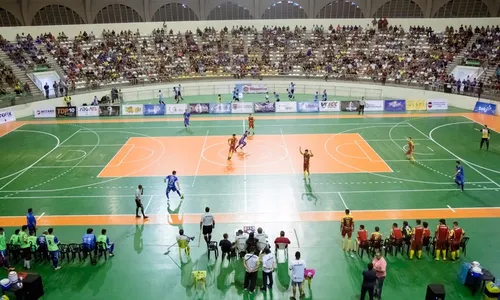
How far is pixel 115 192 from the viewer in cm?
2150

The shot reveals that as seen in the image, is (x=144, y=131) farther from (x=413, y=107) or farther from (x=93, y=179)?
(x=413, y=107)

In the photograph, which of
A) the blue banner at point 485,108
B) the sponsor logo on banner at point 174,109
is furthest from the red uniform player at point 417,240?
the sponsor logo on banner at point 174,109

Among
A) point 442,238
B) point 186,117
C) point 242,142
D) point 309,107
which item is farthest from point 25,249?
point 309,107

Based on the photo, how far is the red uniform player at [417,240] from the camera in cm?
1508

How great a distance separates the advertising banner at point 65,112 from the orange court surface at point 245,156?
10.3 m

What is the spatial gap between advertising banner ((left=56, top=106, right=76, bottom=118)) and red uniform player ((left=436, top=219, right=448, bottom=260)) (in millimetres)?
31865

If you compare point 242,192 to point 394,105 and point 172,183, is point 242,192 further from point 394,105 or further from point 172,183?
point 394,105

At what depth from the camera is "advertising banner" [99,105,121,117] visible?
3734cm

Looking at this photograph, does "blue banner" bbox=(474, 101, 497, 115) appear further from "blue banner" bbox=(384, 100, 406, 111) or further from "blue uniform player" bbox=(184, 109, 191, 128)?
"blue uniform player" bbox=(184, 109, 191, 128)

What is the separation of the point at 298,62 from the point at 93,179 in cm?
3270

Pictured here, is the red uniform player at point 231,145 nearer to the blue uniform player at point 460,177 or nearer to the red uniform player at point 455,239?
the blue uniform player at point 460,177

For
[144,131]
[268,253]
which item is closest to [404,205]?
[268,253]

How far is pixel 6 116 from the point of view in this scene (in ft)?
117

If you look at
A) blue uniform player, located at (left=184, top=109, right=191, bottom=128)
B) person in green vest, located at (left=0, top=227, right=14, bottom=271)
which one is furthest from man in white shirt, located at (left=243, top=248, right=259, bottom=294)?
blue uniform player, located at (left=184, top=109, right=191, bottom=128)
